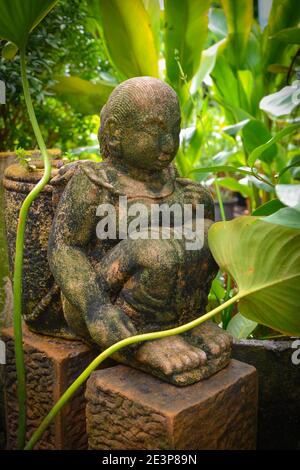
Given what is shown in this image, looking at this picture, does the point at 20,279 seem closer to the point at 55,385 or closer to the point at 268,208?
the point at 55,385

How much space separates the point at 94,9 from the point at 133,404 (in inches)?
61.5

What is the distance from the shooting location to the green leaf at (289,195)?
2.83 ft

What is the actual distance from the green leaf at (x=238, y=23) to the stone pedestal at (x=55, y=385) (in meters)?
1.33

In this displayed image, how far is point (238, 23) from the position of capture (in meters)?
1.95

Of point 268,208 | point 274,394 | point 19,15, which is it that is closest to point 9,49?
point 19,15

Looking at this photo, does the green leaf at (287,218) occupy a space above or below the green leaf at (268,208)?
above

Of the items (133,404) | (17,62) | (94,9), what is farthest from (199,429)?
(94,9)

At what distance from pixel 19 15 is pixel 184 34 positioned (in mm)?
850

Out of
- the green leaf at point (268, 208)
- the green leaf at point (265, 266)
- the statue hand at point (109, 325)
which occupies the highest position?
the green leaf at point (268, 208)

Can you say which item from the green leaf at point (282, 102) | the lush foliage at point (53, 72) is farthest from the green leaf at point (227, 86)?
the green leaf at point (282, 102)

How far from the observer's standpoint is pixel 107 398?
1.08 meters

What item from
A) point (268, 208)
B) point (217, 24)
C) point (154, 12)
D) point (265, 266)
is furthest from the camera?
point (217, 24)

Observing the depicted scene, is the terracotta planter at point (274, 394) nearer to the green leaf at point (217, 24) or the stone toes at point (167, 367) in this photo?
the stone toes at point (167, 367)

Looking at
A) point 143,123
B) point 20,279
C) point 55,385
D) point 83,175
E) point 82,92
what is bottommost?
point 55,385
